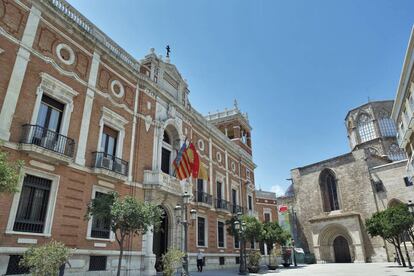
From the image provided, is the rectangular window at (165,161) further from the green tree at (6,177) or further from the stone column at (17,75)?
the green tree at (6,177)

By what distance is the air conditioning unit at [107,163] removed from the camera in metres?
13.7

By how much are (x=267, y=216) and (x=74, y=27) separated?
109 feet

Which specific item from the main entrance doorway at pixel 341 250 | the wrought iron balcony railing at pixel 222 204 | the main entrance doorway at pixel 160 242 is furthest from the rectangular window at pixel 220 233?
the main entrance doorway at pixel 341 250

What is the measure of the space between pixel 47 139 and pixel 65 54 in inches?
171

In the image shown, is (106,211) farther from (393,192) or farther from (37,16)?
(393,192)

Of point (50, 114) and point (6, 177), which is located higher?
point (50, 114)

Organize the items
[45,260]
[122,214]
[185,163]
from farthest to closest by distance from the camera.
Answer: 1. [185,163]
2. [122,214]
3. [45,260]

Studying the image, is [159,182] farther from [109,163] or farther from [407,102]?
[407,102]

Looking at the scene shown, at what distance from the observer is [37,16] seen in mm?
12180

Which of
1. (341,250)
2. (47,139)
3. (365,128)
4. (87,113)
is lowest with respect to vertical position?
(341,250)

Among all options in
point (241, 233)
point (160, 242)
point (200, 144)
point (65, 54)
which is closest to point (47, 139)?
point (65, 54)

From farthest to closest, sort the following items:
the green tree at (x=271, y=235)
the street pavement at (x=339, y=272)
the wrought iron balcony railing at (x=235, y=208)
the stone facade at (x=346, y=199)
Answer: the stone facade at (x=346, y=199), the wrought iron balcony railing at (x=235, y=208), the green tree at (x=271, y=235), the street pavement at (x=339, y=272)

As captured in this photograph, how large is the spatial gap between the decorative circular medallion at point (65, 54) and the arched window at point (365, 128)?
152 feet

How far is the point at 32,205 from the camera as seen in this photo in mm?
10734
